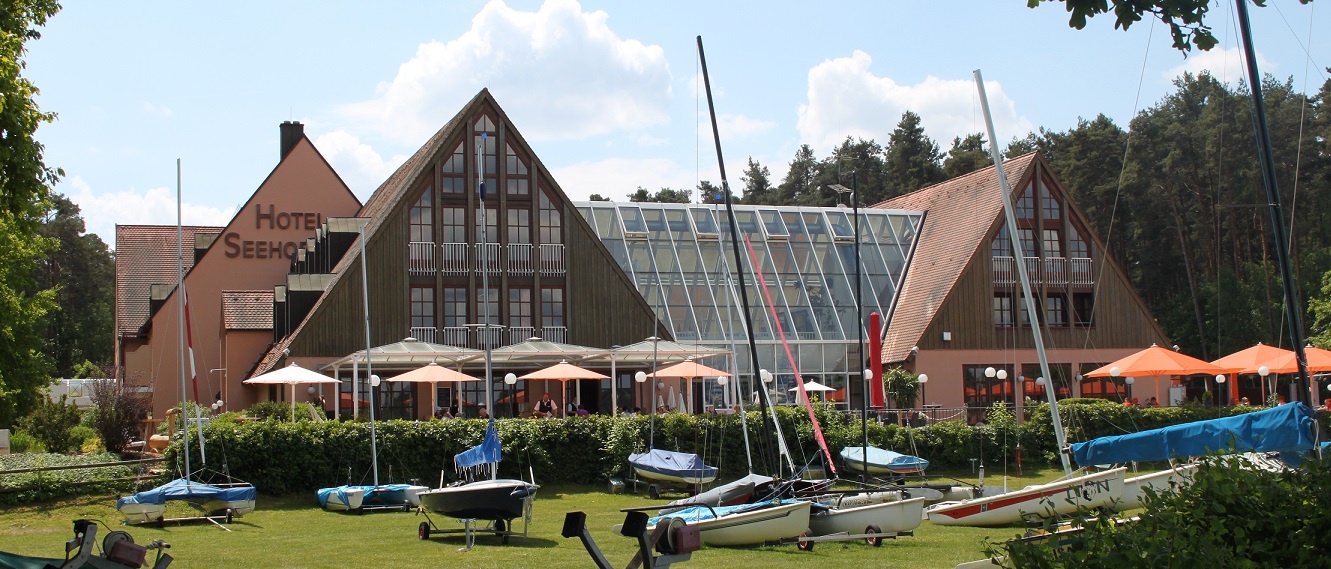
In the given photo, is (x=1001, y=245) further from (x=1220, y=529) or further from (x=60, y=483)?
(x=1220, y=529)

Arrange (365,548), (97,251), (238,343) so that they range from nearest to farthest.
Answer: (365,548), (238,343), (97,251)

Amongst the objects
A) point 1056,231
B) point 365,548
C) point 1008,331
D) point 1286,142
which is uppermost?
point 1286,142

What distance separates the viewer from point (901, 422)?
3356 centimetres

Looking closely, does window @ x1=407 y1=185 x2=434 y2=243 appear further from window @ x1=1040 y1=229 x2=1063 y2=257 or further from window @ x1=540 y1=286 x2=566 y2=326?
window @ x1=1040 y1=229 x2=1063 y2=257

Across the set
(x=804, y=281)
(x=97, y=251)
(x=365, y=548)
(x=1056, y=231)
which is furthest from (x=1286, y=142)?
(x=97, y=251)

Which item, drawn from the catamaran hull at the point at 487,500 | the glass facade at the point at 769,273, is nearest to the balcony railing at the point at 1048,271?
the glass facade at the point at 769,273

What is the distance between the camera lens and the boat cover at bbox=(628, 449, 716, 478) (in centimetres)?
2553

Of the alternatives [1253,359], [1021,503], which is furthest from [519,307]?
[1021,503]

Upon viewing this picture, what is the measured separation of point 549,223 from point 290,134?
58.4ft

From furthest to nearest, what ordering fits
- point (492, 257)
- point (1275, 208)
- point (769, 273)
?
point (769, 273) → point (492, 257) → point (1275, 208)

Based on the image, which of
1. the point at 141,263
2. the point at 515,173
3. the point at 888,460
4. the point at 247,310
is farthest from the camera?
the point at 141,263

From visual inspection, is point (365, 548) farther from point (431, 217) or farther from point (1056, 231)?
point (1056, 231)

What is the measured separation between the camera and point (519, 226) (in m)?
38.4

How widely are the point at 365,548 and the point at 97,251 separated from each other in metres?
83.7
